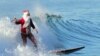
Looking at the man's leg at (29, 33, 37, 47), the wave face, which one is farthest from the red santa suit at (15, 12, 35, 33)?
the wave face

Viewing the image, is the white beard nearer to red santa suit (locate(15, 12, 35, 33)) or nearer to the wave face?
red santa suit (locate(15, 12, 35, 33))

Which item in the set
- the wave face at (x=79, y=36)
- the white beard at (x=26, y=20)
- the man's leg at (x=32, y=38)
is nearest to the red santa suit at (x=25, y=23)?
the white beard at (x=26, y=20)

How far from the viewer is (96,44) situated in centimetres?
2719

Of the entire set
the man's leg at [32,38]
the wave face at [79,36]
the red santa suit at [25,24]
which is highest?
the red santa suit at [25,24]

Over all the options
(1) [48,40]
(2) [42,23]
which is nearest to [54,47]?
(1) [48,40]

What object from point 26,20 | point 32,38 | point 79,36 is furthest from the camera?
point 79,36

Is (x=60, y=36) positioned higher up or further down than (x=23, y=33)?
further down

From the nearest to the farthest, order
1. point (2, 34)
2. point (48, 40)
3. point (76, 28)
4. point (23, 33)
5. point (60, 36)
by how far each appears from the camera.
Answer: point (23, 33)
point (2, 34)
point (48, 40)
point (60, 36)
point (76, 28)

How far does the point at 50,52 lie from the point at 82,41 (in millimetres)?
5936

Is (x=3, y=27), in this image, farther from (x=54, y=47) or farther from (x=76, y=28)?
(x=76, y=28)

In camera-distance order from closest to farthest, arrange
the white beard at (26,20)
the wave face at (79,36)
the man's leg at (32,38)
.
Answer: the white beard at (26,20), the man's leg at (32,38), the wave face at (79,36)

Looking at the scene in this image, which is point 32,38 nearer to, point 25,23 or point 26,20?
point 25,23

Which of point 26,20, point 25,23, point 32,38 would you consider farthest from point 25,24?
point 32,38

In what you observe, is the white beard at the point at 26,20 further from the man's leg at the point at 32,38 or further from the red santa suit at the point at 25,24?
the man's leg at the point at 32,38
